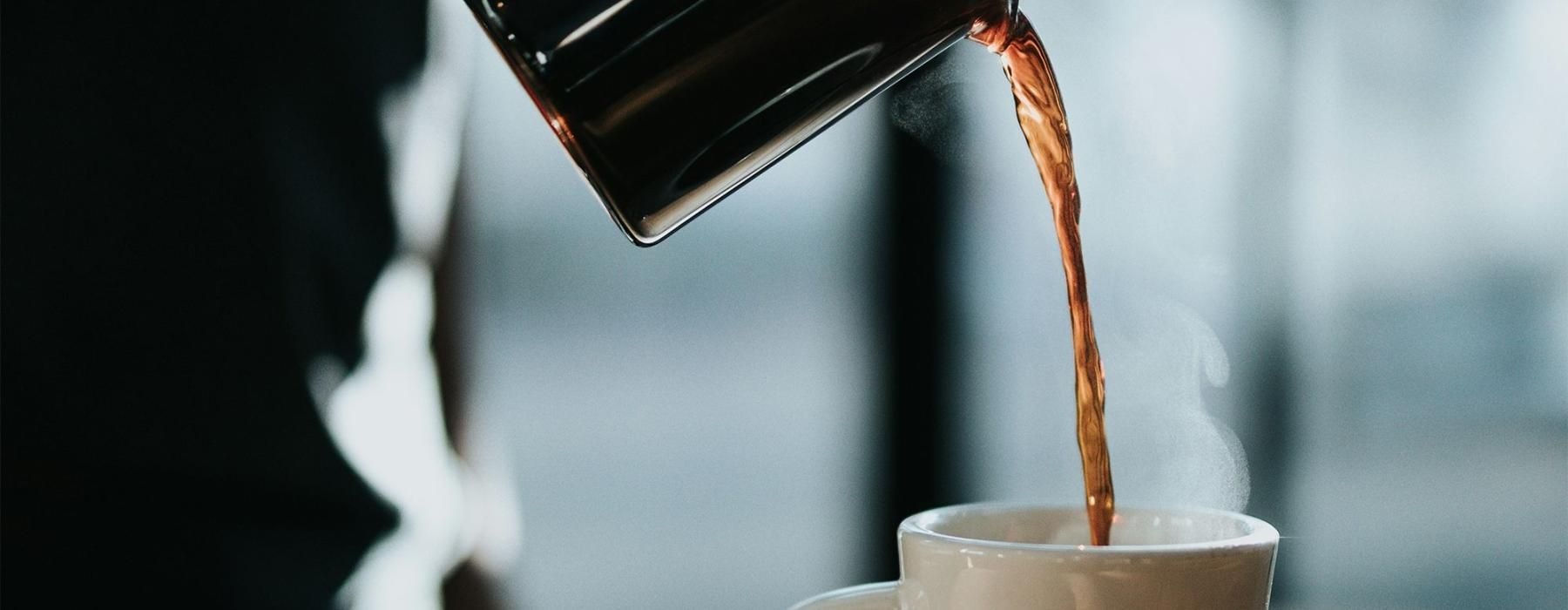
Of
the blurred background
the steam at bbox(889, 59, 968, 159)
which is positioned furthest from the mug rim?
the blurred background

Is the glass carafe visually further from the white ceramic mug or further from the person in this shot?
the person

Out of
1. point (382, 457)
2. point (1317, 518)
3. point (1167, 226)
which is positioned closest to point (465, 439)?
point (382, 457)

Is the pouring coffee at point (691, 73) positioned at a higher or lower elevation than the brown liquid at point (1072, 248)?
higher

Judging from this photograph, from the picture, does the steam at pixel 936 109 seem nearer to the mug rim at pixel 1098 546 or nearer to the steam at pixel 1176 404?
the steam at pixel 1176 404

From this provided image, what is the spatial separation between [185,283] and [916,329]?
2.62ft

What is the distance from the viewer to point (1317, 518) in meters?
1.43

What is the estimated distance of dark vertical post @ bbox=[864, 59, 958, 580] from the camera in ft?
5.00

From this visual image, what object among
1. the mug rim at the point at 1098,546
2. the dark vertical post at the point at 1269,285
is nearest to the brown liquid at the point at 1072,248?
the mug rim at the point at 1098,546

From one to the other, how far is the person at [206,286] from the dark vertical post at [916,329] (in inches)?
20.3

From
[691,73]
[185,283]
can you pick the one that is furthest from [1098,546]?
[185,283]

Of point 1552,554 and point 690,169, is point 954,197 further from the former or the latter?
point 690,169

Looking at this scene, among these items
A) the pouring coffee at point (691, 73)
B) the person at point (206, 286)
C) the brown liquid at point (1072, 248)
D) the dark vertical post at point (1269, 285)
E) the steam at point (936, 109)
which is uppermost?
the person at point (206, 286)

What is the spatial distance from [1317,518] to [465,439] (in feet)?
3.16

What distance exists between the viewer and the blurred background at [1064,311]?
1.33 m
